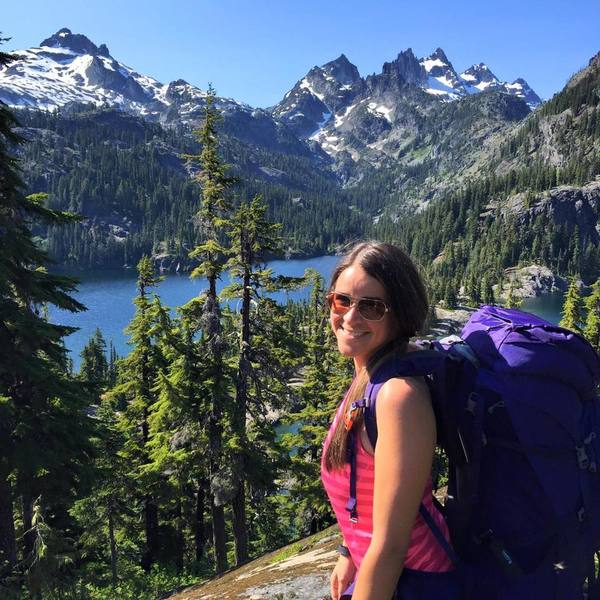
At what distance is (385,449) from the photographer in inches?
83.4

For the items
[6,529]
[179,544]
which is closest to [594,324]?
[179,544]

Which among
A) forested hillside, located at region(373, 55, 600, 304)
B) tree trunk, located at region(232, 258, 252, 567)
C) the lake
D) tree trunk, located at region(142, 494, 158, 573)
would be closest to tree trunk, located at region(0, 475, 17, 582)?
tree trunk, located at region(232, 258, 252, 567)

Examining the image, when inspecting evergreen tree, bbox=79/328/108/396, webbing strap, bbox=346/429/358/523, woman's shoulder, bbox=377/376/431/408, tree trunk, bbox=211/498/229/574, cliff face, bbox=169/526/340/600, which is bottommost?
evergreen tree, bbox=79/328/108/396

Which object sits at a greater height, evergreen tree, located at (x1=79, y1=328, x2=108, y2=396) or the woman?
the woman

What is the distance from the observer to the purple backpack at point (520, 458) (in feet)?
7.30

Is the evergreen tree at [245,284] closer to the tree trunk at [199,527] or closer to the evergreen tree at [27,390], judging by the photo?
the evergreen tree at [27,390]

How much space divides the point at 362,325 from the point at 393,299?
212 mm

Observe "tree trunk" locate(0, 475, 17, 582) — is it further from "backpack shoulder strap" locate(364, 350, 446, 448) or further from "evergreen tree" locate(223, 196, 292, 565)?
"backpack shoulder strap" locate(364, 350, 446, 448)

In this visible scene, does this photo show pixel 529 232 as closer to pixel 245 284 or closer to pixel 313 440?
pixel 313 440

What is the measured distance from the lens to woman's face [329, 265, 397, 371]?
8.33 ft

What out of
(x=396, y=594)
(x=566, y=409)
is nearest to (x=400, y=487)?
(x=396, y=594)

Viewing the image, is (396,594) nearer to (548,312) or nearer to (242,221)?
(242,221)

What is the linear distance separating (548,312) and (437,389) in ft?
434

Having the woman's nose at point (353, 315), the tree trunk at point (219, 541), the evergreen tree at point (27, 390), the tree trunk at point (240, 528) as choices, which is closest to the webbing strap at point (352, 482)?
the woman's nose at point (353, 315)
